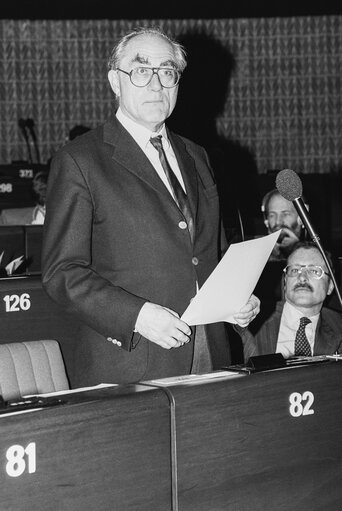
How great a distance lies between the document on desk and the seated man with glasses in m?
1.26

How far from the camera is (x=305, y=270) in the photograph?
3324 millimetres

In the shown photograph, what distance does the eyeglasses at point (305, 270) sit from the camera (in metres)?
3.32

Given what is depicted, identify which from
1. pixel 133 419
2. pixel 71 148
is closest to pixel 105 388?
pixel 133 419

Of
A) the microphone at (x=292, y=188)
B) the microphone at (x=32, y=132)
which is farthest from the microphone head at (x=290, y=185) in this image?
the microphone at (x=32, y=132)

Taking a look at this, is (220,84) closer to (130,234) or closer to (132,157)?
(132,157)

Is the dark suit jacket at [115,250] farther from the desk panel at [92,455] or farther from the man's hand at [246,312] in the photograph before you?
the desk panel at [92,455]

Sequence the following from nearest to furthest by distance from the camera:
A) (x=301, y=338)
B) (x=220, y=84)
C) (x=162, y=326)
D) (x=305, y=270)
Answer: (x=162, y=326)
(x=301, y=338)
(x=305, y=270)
(x=220, y=84)

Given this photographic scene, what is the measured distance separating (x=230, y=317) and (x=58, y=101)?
24.1 ft

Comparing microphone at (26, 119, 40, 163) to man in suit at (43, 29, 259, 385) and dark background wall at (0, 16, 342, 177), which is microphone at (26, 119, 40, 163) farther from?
man in suit at (43, 29, 259, 385)

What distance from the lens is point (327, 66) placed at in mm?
9219

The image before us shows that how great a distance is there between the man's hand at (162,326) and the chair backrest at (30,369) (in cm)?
60

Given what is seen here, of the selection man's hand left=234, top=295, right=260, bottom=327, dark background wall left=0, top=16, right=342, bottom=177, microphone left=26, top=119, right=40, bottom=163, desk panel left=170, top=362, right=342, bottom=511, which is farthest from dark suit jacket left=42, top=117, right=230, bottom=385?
dark background wall left=0, top=16, right=342, bottom=177

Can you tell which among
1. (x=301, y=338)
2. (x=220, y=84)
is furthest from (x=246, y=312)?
(x=220, y=84)

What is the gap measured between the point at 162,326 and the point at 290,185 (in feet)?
1.32
